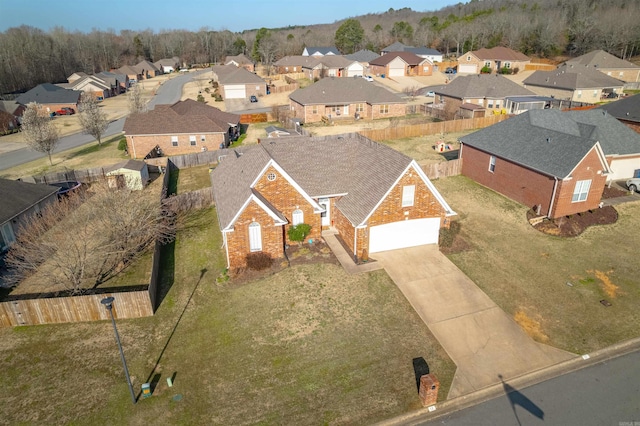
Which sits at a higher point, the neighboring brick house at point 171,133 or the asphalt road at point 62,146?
the neighboring brick house at point 171,133

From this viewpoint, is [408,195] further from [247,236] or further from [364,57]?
[364,57]

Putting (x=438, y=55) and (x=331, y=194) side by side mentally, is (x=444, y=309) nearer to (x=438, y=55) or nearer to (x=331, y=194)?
(x=331, y=194)

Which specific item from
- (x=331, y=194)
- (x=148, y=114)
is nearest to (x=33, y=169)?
(x=148, y=114)

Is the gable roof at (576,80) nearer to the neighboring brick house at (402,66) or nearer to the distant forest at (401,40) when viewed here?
the neighboring brick house at (402,66)

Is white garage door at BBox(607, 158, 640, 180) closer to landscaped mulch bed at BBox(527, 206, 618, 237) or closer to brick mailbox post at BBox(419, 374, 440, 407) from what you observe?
landscaped mulch bed at BBox(527, 206, 618, 237)

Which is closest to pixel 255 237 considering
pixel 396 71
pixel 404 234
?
pixel 404 234

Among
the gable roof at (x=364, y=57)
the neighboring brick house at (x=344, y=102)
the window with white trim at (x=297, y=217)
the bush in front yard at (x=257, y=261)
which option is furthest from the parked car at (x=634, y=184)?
the gable roof at (x=364, y=57)

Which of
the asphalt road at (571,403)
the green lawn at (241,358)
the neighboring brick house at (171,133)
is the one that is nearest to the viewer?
the asphalt road at (571,403)
